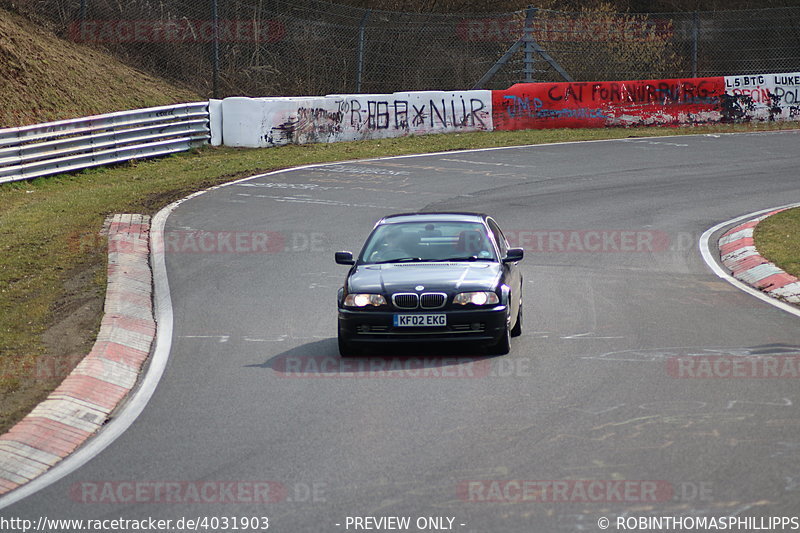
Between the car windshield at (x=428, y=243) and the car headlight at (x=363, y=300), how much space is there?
970 mm

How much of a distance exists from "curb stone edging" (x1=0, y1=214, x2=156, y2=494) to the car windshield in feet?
8.32

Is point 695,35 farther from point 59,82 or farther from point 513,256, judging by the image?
point 513,256

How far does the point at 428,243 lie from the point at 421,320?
1545mm

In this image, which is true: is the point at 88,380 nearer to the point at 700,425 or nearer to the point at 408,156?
the point at 700,425

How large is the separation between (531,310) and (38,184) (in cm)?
1331

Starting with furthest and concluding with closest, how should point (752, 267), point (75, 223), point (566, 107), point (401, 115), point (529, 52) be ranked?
point (529, 52)
point (566, 107)
point (401, 115)
point (75, 223)
point (752, 267)

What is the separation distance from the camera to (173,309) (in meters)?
12.4

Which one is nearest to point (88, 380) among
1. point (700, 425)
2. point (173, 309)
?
point (173, 309)

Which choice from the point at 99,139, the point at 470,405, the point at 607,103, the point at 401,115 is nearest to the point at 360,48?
the point at 401,115

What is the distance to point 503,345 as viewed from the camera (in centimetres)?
1019

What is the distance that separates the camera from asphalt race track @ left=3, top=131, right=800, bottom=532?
6359 mm

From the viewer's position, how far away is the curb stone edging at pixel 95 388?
24.4 ft

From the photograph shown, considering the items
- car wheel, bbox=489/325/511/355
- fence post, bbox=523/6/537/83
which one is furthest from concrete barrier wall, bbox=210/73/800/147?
car wheel, bbox=489/325/511/355

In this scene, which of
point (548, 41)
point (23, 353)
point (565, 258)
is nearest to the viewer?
point (23, 353)
